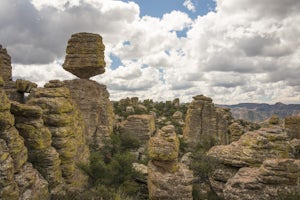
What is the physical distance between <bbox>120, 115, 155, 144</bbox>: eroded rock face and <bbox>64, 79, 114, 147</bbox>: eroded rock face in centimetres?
689

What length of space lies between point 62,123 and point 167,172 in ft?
32.2

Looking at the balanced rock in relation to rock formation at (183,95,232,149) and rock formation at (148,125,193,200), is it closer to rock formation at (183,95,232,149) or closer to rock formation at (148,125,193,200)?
rock formation at (148,125,193,200)

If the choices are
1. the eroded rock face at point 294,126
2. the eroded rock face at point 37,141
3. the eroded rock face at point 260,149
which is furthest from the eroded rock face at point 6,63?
the eroded rock face at point 294,126

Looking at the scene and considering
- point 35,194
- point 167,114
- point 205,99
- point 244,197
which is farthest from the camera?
point 167,114

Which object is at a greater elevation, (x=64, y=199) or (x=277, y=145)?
(x=277, y=145)

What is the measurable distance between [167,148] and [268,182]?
839 cm

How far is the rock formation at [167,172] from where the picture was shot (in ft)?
73.3

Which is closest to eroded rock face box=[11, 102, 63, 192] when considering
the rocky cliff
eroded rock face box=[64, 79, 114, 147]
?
the rocky cliff

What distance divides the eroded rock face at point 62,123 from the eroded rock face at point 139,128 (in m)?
23.2

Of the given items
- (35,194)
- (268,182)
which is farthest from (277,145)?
(35,194)

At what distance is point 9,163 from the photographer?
14.4 metres

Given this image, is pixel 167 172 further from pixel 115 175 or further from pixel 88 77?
pixel 88 77

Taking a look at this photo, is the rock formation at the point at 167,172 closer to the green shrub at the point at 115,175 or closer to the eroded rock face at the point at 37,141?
the green shrub at the point at 115,175

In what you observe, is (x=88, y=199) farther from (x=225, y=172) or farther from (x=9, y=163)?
(x=225, y=172)
